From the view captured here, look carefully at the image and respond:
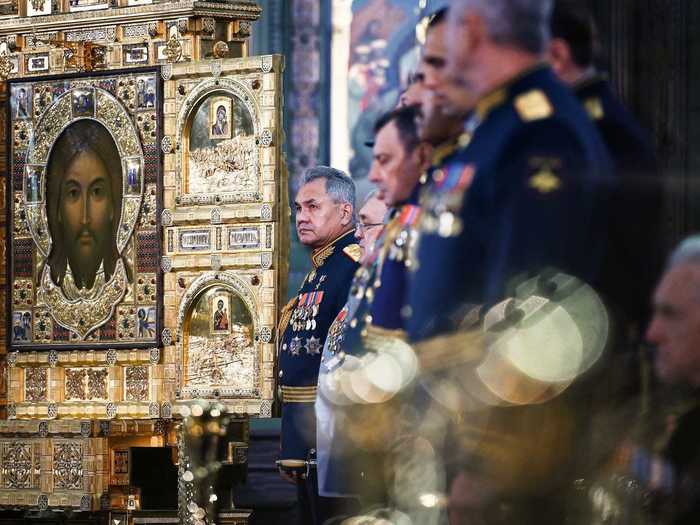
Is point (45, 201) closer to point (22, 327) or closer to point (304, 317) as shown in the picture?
point (22, 327)

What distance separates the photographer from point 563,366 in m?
Answer: 1.91

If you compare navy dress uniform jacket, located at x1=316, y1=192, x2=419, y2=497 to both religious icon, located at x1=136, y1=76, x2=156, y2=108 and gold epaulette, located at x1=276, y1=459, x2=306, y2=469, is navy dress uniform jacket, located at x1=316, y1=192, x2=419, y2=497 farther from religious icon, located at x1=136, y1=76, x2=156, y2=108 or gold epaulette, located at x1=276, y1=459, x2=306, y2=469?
religious icon, located at x1=136, y1=76, x2=156, y2=108

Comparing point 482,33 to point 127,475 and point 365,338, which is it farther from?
point 127,475

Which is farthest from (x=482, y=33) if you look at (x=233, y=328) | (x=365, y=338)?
(x=233, y=328)

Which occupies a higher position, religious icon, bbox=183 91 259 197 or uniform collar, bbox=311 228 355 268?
religious icon, bbox=183 91 259 197

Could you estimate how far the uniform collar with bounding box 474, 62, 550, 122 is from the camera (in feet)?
6.33

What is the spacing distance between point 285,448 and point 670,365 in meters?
4.23

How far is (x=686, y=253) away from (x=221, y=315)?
6152 mm

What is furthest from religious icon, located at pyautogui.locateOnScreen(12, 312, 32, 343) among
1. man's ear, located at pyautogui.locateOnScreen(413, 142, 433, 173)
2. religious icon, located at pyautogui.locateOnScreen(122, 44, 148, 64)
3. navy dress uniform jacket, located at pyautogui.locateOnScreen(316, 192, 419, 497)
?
man's ear, located at pyautogui.locateOnScreen(413, 142, 433, 173)

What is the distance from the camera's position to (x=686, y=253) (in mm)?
1795

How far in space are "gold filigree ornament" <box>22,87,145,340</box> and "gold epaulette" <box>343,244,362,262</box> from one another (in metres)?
2.44

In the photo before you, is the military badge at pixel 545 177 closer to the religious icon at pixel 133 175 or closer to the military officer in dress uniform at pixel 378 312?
the military officer in dress uniform at pixel 378 312

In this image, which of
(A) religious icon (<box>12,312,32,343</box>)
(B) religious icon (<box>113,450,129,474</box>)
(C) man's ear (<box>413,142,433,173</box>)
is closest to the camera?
(C) man's ear (<box>413,142,433,173</box>)

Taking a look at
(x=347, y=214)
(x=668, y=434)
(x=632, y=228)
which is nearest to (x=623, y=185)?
(x=632, y=228)
